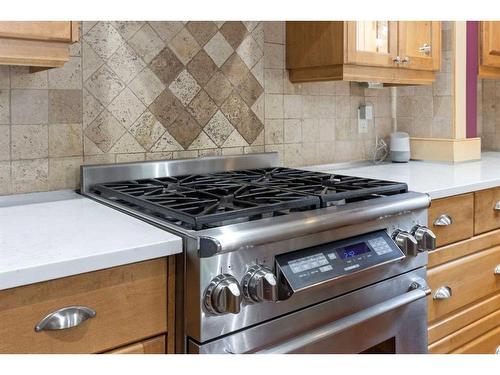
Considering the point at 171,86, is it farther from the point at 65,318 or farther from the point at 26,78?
the point at 65,318

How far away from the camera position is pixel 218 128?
2.08 meters

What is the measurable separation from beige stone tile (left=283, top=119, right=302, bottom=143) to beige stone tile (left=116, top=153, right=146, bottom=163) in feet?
2.28

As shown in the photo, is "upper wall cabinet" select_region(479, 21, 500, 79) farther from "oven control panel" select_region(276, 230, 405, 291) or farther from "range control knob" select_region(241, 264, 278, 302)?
"range control knob" select_region(241, 264, 278, 302)

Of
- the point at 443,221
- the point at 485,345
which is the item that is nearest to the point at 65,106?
the point at 443,221

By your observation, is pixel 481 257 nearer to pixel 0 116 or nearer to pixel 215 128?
pixel 215 128

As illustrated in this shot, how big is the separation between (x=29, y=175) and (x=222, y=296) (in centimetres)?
85

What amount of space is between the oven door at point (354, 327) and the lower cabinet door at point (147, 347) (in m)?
0.06

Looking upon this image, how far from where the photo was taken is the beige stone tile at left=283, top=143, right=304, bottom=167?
232 cm

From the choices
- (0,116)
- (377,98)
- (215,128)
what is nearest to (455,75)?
(377,98)

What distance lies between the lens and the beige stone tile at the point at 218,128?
2.05 meters

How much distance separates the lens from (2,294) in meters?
0.95

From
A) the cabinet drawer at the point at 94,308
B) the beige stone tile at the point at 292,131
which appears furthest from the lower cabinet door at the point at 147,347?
the beige stone tile at the point at 292,131

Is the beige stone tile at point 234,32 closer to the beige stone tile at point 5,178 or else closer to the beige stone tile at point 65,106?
the beige stone tile at point 65,106
